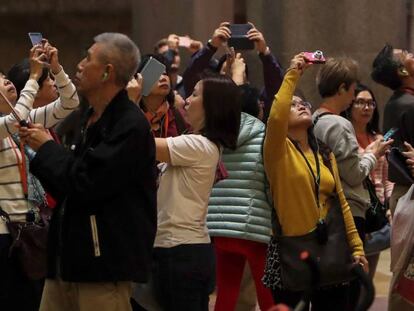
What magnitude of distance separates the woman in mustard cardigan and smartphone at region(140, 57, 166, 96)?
0.65 metres

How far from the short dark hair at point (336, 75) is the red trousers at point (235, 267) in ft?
3.63

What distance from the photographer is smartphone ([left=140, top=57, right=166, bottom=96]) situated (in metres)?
7.24

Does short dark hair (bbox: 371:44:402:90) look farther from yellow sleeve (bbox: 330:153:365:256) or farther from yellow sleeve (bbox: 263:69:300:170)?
yellow sleeve (bbox: 263:69:300:170)

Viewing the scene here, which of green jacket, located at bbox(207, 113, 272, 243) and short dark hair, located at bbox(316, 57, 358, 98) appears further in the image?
short dark hair, located at bbox(316, 57, 358, 98)

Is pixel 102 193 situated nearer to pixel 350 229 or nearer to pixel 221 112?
pixel 221 112

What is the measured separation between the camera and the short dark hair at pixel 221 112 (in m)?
7.08

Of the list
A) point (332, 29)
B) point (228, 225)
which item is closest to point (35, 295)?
point (228, 225)

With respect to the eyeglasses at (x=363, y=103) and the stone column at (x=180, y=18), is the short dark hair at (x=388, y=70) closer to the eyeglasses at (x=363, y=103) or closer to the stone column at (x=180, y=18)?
the eyeglasses at (x=363, y=103)

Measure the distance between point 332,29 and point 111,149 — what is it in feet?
26.6

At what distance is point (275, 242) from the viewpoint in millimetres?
7430

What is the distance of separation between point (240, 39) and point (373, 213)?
1422mm

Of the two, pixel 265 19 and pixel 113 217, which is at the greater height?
pixel 113 217

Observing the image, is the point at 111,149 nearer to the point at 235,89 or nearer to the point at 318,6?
the point at 235,89

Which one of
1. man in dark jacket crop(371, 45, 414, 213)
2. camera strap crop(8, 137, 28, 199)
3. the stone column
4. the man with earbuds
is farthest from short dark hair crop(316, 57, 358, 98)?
the stone column
